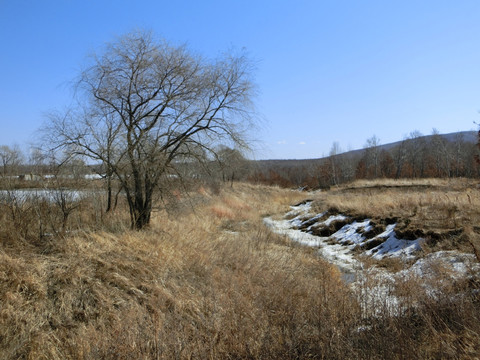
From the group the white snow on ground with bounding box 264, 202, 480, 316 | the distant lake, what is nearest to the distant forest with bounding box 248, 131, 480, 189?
the white snow on ground with bounding box 264, 202, 480, 316

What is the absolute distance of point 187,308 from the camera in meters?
5.49

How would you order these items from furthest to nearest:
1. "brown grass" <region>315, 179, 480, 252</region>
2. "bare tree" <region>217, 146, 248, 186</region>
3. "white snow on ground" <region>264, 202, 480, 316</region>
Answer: "bare tree" <region>217, 146, 248, 186</region> → "brown grass" <region>315, 179, 480, 252</region> → "white snow on ground" <region>264, 202, 480, 316</region>

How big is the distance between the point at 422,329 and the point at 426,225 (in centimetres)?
737

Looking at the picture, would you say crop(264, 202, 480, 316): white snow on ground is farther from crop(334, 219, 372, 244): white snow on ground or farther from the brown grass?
the brown grass

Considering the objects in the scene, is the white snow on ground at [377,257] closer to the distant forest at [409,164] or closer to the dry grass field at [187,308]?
the dry grass field at [187,308]

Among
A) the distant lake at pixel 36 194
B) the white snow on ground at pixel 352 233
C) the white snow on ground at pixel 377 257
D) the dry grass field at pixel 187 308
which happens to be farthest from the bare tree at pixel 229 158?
the white snow on ground at pixel 352 233

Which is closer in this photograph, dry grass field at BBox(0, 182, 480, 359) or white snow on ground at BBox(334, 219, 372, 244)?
dry grass field at BBox(0, 182, 480, 359)

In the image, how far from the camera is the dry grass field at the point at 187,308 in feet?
12.7

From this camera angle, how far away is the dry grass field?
388 cm

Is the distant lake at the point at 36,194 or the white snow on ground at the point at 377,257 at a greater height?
the distant lake at the point at 36,194

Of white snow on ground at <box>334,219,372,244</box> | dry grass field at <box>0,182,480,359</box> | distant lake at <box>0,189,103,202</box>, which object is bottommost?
white snow on ground at <box>334,219,372,244</box>

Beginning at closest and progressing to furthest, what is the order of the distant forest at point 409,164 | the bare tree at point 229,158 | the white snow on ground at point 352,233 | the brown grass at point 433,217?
the brown grass at point 433,217 < the bare tree at point 229,158 < the white snow on ground at point 352,233 < the distant forest at point 409,164

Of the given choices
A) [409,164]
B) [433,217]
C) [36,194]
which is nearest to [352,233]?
[433,217]

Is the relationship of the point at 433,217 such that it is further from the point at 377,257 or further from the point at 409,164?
the point at 409,164
